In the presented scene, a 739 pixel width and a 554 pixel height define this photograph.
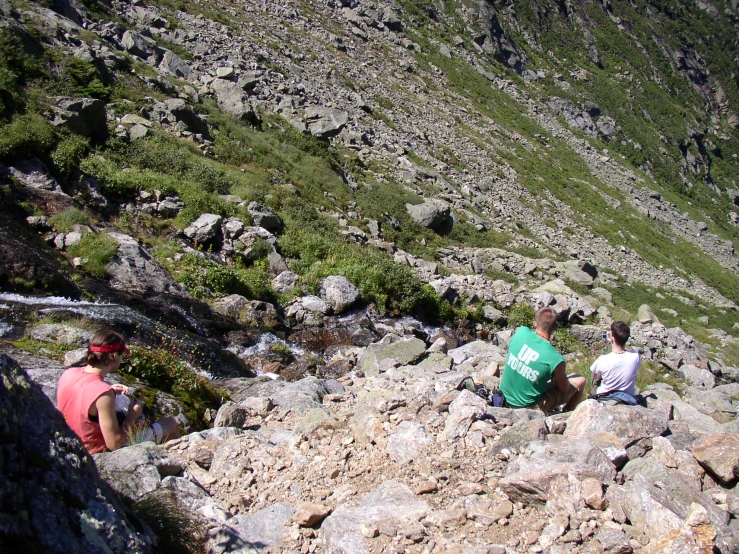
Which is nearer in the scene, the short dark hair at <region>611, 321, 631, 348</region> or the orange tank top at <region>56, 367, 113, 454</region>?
the orange tank top at <region>56, 367, 113, 454</region>

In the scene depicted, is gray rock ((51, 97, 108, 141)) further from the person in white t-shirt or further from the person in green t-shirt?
the person in white t-shirt

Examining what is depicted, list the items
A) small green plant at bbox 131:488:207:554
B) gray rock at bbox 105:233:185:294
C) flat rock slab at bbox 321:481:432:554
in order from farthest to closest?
gray rock at bbox 105:233:185:294 < flat rock slab at bbox 321:481:432:554 < small green plant at bbox 131:488:207:554

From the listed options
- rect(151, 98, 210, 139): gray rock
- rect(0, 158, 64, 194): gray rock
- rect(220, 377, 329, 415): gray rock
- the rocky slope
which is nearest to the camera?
the rocky slope

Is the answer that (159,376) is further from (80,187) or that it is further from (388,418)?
(80,187)

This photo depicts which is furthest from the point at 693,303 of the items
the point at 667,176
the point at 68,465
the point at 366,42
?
the point at 667,176

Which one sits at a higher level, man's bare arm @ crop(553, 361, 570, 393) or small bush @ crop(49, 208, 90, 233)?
man's bare arm @ crop(553, 361, 570, 393)

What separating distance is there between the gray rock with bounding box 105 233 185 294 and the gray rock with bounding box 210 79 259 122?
14.5 meters

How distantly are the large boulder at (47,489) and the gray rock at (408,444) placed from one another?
258cm

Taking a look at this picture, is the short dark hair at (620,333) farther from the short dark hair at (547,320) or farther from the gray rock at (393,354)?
the gray rock at (393,354)

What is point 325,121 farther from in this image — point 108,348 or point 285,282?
point 108,348

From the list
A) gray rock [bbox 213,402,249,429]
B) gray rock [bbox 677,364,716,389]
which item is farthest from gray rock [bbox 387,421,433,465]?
gray rock [bbox 677,364,716,389]

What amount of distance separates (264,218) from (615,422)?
12.4 meters

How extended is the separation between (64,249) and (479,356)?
9.21m

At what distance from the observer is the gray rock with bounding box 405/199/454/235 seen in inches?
908
